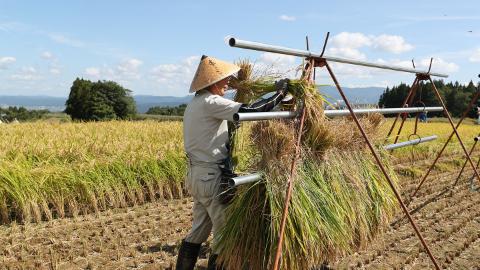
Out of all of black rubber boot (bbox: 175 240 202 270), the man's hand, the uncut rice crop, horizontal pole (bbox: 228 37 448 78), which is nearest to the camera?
horizontal pole (bbox: 228 37 448 78)

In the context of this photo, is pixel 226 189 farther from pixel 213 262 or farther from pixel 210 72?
pixel 210 72

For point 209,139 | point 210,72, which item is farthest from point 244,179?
point 210,72

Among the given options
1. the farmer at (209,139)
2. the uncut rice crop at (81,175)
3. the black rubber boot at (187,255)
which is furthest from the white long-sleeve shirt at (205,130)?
the uncut rice crop at (81,175)

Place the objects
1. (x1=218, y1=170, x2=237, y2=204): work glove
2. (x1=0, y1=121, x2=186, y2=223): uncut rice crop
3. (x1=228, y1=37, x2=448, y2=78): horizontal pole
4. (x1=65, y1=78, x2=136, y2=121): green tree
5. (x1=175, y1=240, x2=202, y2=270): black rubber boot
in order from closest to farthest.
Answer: (x1=228, y1=37, x2=448, y2=78): horizontal pole
(x1=218, y1=170, x2=237, y2=204): work glove
(x1=175, y1=240, x2=202, y2=270): black rubber boot
(x1=0, y1=121, x2=186, y2=223): uncut rice crop
(x1=65, y1=78, x2=136, y2=121): green tree

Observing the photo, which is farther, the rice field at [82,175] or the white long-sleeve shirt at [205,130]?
the rice field at [82,175]

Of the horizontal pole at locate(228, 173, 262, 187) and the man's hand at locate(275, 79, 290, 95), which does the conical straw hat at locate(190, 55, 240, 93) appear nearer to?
the man's hand at locate(275, 79, 290, 95)

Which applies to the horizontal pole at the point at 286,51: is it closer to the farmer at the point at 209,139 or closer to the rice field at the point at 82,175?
the farmer at the point at 209,139

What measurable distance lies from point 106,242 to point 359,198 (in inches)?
104

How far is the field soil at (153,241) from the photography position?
13.2 feet

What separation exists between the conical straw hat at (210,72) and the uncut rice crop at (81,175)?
3.25 m

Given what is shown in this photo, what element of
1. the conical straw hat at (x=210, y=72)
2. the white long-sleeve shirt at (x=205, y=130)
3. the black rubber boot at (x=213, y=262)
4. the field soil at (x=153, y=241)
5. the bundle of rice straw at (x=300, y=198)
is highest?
the conical straw hat at (x=210, y=72)

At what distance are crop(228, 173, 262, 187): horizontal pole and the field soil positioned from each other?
1.53 meters

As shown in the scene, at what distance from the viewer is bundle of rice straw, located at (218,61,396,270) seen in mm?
2807

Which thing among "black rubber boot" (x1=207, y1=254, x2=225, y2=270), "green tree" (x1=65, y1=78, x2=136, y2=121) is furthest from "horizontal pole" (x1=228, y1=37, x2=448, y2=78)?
"green tree" (x1=65, y1=78, x2=136, y2=121)
